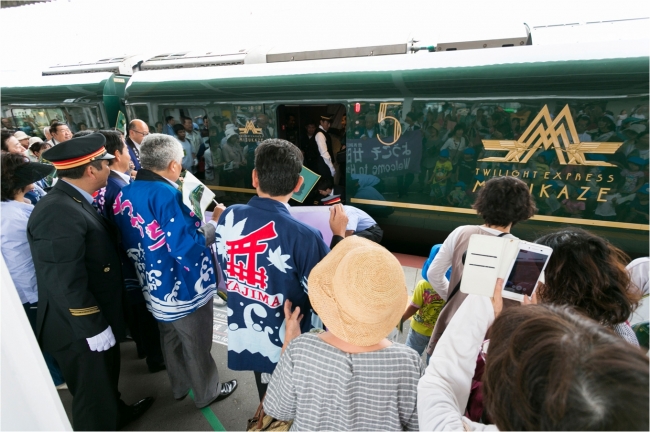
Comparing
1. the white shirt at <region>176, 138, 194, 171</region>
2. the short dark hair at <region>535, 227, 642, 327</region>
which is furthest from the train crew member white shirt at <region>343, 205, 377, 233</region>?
the white shirt at <region>176, 138, 194, 171</region>

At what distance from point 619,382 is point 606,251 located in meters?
0.70

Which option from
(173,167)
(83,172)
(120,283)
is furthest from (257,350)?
(83,172)

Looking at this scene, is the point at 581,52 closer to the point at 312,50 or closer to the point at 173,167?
the point at 312,50

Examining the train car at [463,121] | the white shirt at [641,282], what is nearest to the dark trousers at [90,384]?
the white shirt at [641,282]

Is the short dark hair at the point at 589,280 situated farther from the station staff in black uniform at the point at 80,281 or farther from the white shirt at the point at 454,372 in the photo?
the station staff in black uniform at the point at 80,281

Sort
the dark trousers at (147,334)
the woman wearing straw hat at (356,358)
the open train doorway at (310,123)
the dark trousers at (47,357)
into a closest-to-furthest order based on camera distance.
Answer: the woman wearing straw hat at (356,358)
the dark trousers at (47,357)
the dark trousers at (147,334)
the open train doorway at (310,123)

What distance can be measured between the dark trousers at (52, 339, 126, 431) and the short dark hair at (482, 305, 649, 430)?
195 cm

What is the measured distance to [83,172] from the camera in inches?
70.0

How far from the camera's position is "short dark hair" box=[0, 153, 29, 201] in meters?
1.86

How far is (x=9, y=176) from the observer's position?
188cm

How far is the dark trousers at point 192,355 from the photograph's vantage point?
6.91ft

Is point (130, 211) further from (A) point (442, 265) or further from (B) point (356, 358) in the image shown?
(A) point (442, 265)

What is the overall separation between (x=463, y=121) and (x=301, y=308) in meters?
2.84

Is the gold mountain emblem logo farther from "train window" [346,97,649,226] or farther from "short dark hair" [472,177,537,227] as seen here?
"short dark hair" [472,177,537,227]
